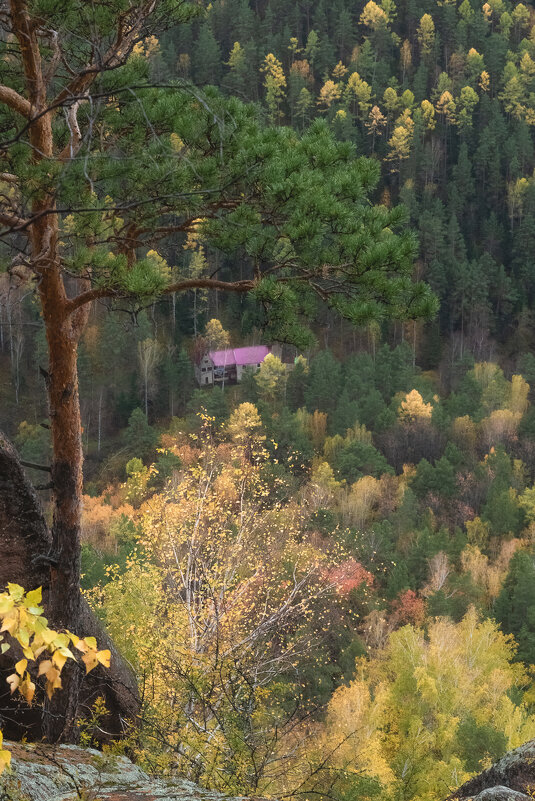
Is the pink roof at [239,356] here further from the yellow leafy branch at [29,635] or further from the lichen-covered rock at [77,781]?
the yellow leafy branch at [29,635]

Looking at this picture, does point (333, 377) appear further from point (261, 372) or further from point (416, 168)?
point (416, 168)

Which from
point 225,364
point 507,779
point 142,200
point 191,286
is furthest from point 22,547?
point 225,364

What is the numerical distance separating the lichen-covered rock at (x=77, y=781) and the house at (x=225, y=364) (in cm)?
5976

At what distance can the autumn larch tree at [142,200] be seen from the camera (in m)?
5.55

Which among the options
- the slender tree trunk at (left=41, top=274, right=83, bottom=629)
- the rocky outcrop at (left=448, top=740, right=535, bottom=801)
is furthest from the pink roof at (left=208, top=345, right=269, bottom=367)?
the rocky outcrop at (left=448, top=740, right=535, bottom=801)

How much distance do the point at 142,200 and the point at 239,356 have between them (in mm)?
60496

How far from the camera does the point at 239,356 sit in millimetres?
65938

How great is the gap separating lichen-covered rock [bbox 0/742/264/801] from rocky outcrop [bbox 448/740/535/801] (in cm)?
170

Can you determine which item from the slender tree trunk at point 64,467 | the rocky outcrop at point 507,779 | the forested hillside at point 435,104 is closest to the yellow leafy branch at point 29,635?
the rocky outcrop at point 507,779

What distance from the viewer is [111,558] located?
26188mm

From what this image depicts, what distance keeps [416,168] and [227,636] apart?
8775 cm

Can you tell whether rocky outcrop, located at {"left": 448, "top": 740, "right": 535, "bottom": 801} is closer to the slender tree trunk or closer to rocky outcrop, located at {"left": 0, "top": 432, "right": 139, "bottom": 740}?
rocky outcrop, located at {"left": 0, "top": 432, "right": 139, "bottom": 740}

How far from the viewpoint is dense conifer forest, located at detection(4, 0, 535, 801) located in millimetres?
5984

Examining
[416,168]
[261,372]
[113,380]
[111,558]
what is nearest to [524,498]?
[261,372]
